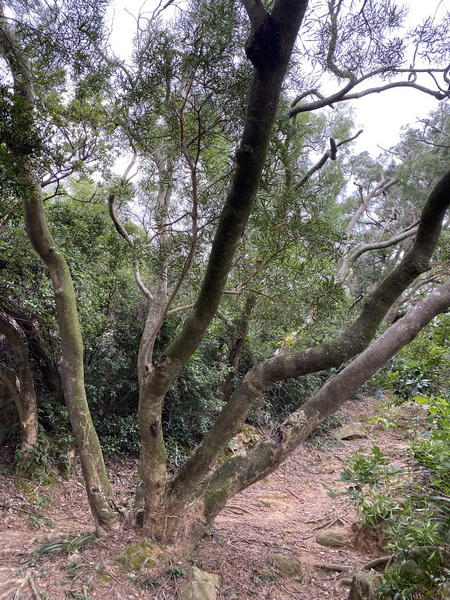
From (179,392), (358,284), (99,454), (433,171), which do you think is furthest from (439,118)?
(99,454)

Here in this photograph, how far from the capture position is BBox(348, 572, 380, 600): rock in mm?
2461

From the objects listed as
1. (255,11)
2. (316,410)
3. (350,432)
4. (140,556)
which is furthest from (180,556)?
(350,432)

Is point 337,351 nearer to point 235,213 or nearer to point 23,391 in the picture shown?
point 235,213

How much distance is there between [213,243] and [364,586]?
8.59 ft

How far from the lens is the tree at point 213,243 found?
2.49m

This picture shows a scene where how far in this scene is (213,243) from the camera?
248 cm

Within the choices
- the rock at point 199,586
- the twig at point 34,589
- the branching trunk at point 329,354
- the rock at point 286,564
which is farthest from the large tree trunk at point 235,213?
the rock at point 286,564

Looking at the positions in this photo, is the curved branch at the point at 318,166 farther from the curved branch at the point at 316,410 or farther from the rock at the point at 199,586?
the rock at the point at 199,586

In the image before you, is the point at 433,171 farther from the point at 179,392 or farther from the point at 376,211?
the point at 179,392

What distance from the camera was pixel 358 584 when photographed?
2.59m

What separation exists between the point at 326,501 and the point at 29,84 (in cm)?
669

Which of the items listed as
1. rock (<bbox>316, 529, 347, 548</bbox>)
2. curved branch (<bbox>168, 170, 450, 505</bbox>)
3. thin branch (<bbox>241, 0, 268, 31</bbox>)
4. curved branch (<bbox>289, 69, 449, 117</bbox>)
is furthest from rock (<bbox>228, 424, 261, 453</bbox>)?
thin branch (<bbox>241, 0, 268, 31</bbox>)

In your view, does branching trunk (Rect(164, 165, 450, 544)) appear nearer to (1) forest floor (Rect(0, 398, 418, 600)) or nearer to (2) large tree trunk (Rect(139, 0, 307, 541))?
(2) large tree trunk (Rect(139, 0, 307, 541))

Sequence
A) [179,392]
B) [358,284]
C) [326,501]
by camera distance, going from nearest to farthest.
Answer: [326,501] < [179,392] < [358,284]
